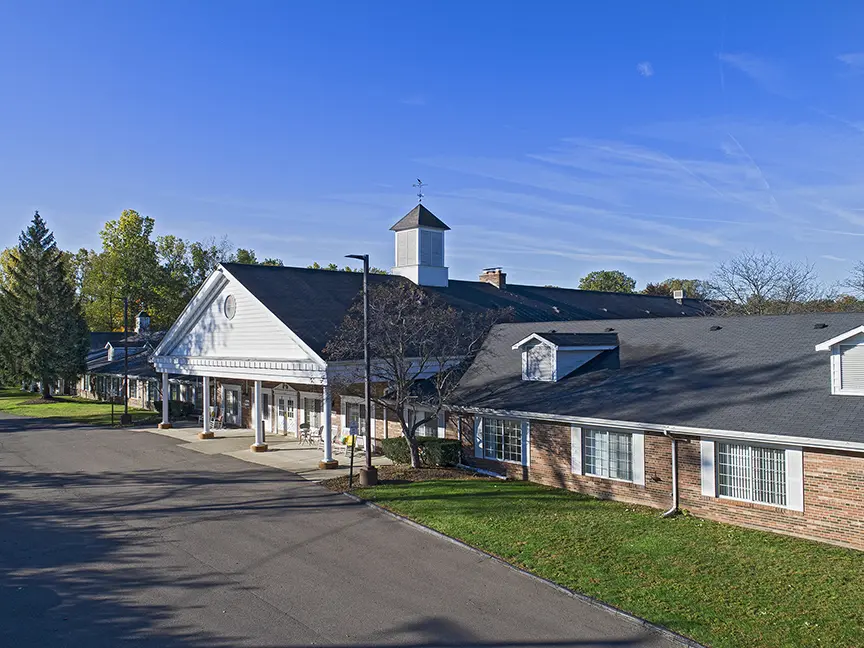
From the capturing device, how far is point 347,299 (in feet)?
86.0

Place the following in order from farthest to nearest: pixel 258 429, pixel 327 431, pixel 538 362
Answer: pixel 258 429, pixel 327 431, pixel 538 362

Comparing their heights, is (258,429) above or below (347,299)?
below

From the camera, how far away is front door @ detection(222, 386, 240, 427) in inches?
1288

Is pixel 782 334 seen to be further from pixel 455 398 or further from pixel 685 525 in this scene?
pixel 455 398

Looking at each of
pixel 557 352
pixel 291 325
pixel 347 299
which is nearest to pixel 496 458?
pixel 557 352

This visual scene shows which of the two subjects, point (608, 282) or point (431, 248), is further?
point (608, 282)

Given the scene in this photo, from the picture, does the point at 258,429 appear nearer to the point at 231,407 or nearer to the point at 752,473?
the point at 231,407

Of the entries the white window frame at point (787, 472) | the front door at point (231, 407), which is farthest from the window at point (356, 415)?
the white window frame at point (787, 472)

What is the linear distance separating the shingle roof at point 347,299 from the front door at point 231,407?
8399 millimetres

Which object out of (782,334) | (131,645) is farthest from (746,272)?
(131,645)

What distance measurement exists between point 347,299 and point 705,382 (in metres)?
13.7

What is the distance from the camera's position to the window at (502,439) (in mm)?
19448

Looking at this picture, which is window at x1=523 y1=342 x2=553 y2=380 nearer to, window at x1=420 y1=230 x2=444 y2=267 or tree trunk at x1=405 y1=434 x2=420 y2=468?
tree trunk at x1=405 y1=434 x2=420 y2=468

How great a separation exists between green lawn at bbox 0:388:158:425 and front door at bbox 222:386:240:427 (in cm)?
520
